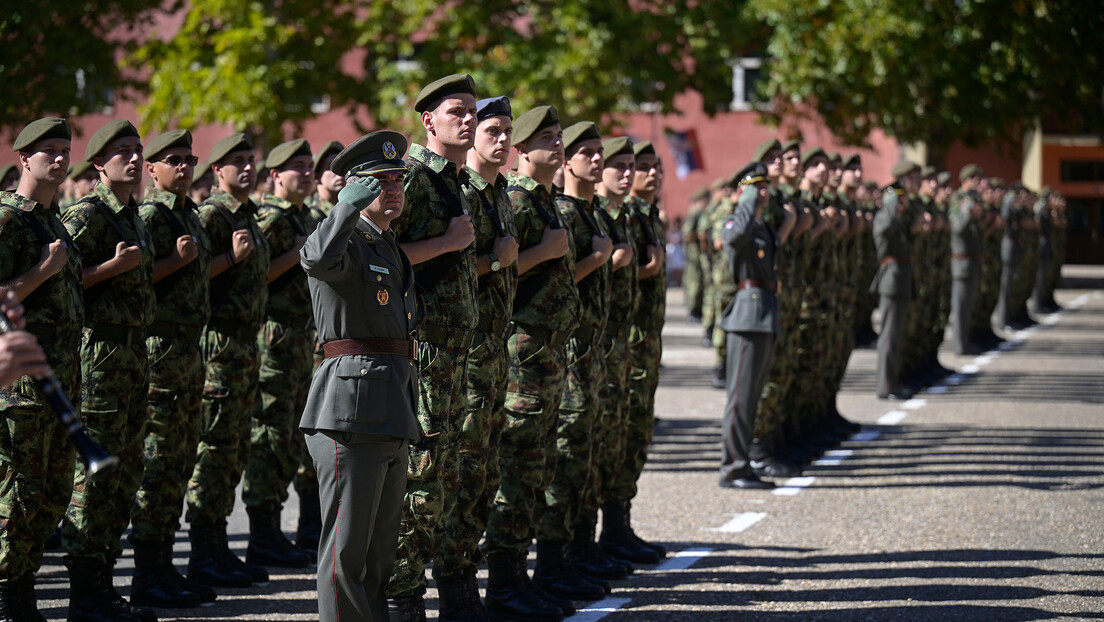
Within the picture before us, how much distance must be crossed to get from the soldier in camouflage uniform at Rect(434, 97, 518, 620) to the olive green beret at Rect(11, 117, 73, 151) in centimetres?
165

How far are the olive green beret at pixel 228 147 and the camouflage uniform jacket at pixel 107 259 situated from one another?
1.31 meters

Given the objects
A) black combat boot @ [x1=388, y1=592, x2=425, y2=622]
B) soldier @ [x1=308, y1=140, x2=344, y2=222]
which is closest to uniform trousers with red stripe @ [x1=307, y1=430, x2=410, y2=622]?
black combat boot @ [x1=388, y1=592, x2=425, y2=622]

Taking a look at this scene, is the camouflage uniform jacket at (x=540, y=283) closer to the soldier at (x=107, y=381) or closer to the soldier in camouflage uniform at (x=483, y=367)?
the soldier in camouflage uniform at (x=483, y=367)

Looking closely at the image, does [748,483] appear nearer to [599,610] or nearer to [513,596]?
[599,610]

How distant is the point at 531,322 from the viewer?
21.8ft

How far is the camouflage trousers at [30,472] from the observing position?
5.82 m

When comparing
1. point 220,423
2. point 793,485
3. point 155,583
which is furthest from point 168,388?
point 793,485

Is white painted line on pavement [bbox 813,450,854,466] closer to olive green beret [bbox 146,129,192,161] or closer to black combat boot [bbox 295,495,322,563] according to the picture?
black combat boot [bbox 295,495,322,563]

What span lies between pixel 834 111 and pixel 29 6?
62.6 feet

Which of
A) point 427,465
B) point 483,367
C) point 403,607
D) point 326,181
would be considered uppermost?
point 326,181

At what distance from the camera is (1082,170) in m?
43.8

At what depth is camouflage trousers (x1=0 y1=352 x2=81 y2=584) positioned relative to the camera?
Answer: 5820mm

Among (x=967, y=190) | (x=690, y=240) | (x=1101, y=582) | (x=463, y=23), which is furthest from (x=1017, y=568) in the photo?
(x=690, y=240)

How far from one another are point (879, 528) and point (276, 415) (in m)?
3.53
